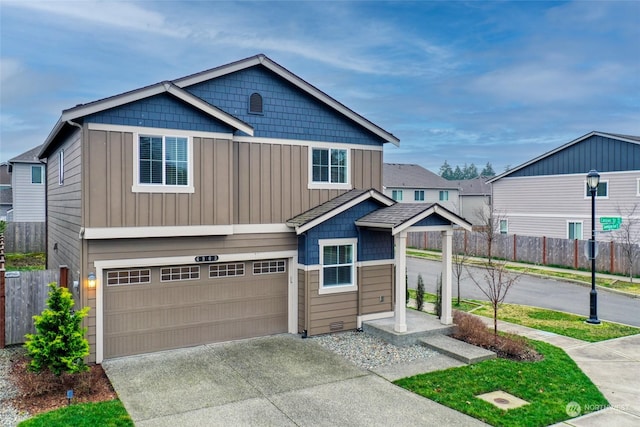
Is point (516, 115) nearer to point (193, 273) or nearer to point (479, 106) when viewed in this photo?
point (479, 106)

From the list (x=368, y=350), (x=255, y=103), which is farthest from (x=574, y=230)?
(x=255, y=103)

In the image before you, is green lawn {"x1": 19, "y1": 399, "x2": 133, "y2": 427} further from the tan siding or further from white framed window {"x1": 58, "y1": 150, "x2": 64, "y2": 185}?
white framed window {"x1": 58, "y1": 150, "x2": 64, "y2": 185}

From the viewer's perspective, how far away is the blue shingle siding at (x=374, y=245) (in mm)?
12352

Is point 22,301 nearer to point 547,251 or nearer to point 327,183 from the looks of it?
point 327,183

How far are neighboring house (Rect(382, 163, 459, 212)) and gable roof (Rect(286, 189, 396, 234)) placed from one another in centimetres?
2962

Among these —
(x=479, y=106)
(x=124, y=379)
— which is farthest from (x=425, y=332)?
(x=479, y=106)

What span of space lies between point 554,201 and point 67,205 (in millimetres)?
26741

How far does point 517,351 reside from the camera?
32.8 ft

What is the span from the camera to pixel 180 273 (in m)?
10.6

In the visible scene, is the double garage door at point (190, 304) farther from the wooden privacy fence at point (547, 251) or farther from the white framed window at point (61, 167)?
the wooden privacy fence at point (547, 251)

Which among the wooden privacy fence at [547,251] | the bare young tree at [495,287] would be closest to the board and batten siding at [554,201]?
the wooden privacy fence at [547,251]

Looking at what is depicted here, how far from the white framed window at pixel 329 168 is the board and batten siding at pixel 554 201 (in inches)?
749

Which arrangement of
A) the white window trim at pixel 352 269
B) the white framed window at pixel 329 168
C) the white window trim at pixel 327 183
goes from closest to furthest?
the white window trim at pixel 352 269 < the white window trim at pixel 327 183 < the white framed window at pixel 329 168

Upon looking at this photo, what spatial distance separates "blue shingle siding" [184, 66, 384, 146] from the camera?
1129 centimetres
